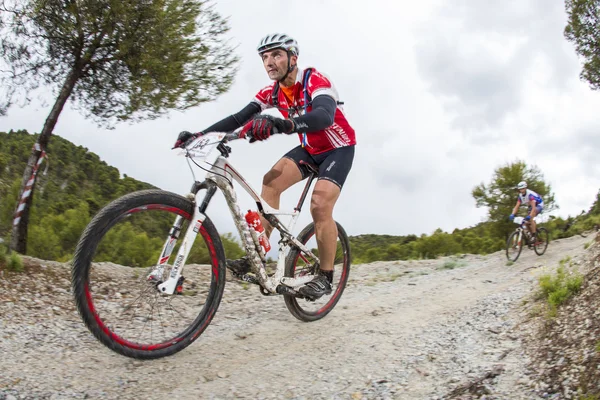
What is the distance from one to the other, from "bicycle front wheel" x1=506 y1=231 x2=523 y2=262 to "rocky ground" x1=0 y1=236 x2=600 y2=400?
29.1 feet

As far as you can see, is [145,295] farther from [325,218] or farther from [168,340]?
[325,218]

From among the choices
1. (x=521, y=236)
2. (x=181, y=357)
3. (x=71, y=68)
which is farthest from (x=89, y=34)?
(x=521, y=236)

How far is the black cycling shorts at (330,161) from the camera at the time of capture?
16.7ft

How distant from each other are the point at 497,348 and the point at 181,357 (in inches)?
117

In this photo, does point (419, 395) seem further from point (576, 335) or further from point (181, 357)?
point (181, 357)

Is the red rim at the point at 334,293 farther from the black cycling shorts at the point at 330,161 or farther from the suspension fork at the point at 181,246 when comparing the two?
the suspension fork at the point at 181,246

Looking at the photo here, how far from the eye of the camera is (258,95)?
5.34 meters

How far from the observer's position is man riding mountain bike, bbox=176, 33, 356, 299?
4688 millimetres

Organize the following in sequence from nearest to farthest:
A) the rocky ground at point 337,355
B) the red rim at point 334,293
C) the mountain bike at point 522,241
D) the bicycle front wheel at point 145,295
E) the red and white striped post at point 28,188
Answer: the bicycle front wheel at point 145,295
the rocky ground at point 337,355
the red rim at point 334,293
the red and white striped post at point 28,188
the mountain bike at point 522,241

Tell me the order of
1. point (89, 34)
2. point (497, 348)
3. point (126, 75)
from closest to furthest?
point (497, 348)
point (89, 34)
point (126, 75)

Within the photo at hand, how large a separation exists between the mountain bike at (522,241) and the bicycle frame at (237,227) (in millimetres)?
11461

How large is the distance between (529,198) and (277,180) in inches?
542

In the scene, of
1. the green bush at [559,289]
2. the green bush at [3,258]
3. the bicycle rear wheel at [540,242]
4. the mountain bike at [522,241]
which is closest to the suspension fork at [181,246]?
the green bush at [559,289]

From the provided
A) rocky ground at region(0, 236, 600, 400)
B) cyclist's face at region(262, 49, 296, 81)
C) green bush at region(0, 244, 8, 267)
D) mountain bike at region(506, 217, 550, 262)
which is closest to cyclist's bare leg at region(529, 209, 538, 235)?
mountain bike at region(506, 217, 550, 262)
